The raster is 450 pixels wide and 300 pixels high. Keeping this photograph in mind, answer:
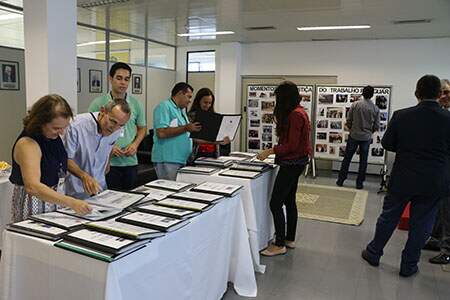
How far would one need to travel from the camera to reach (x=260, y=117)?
7.27 m

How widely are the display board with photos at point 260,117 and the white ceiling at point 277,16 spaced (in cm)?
100

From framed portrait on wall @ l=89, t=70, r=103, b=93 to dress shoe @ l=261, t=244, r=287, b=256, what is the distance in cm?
396

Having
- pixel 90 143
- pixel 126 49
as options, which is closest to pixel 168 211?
pixel 90 143

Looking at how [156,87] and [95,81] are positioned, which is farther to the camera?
[156,87]

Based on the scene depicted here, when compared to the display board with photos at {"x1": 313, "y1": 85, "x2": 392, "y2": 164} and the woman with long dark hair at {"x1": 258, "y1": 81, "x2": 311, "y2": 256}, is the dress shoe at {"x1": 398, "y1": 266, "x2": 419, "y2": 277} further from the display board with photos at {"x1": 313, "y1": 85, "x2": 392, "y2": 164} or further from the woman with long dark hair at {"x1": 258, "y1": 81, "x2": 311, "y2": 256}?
the display board with photos at {"x1": 313, "y1": 85, "x2": 392, "y2": 164}

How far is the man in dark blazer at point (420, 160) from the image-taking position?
2.75 meters

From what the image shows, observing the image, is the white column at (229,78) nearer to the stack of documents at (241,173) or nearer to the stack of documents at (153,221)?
the stack of documents at (241,173)

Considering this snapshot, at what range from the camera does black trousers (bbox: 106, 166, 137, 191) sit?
2.75 m

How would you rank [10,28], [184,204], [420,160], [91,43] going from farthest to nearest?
[91,43]
[10,28]
[420,160]
[184,204]

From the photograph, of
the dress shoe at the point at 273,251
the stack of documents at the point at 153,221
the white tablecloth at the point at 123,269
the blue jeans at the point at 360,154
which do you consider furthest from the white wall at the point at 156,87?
the stack of documents at the point at 153,221

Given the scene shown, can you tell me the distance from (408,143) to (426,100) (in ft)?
1.09

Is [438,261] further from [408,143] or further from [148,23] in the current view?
[148,23]

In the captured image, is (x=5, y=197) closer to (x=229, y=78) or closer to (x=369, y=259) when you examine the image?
(x=369, y=259)

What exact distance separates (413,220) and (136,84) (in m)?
5.47
